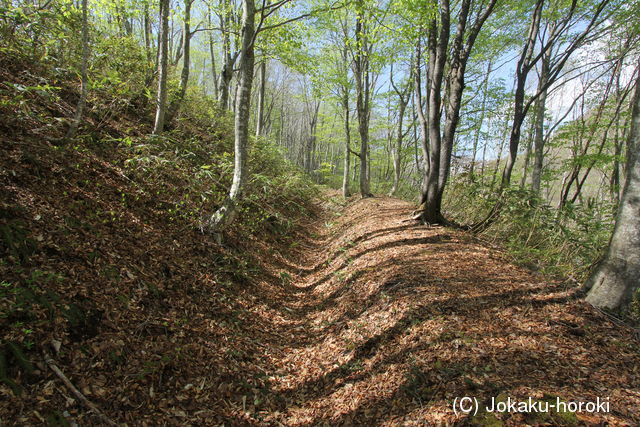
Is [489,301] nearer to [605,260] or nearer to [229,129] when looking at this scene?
[605,260]

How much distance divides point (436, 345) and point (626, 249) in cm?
278

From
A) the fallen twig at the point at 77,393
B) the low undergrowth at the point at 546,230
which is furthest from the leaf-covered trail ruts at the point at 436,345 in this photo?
the fallen twig at the point at 77,393

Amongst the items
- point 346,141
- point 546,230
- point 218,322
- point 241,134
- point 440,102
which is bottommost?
point 218,322

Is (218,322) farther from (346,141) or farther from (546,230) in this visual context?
(346,141)

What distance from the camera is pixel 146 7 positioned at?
853cm

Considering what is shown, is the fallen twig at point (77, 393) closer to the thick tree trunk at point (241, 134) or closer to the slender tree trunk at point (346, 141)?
the thick tree trunk at point (241, 134)

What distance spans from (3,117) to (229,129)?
22.1 feet

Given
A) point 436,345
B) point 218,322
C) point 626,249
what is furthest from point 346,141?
point 436,345

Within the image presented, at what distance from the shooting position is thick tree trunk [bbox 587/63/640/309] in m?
3.48

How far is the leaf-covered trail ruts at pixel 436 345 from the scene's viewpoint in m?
2.59

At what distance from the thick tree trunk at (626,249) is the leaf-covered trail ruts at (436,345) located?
0.33 m

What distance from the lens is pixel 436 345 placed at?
321 centimetres

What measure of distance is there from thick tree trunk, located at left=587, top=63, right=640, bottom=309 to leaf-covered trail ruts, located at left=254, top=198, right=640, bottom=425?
0.33 m

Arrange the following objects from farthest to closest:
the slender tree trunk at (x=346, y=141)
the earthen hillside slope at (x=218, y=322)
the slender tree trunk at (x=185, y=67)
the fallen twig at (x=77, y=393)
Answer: the slender tree trunk at (x=346, y=141) < the slender tree trunk at (x=185, y=67) < the earthen hillside slope at (x=218, y=322) < the fallen twig at (x=77, y=393)
